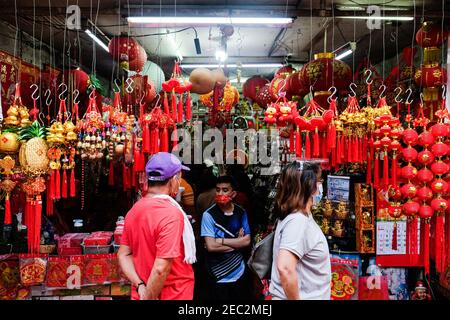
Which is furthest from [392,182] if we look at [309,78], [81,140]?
[81,140]

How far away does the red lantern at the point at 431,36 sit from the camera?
316 cm

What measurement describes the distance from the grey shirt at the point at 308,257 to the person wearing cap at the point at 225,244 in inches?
46.0

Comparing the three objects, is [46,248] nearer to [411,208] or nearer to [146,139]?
[146,139]

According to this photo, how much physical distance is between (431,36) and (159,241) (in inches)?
106

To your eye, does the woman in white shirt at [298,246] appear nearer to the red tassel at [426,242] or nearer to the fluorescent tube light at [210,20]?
the red tassel at [426,242]

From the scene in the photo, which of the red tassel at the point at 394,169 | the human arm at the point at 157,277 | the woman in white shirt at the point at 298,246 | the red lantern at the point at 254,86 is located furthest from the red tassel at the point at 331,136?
the red lantern at the point at 254,86

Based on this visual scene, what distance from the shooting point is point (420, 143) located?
2605 millimetres

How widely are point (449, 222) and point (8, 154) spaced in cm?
308

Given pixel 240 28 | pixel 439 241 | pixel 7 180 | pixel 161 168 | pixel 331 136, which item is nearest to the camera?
pixel 161 168

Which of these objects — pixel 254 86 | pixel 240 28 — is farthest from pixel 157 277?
pixel 240 28

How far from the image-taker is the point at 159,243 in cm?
194

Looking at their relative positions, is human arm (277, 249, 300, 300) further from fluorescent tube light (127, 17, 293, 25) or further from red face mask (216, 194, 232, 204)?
fluorescent tube light (127, 17, 293, 25)

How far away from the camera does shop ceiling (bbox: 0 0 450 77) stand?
12.0 feet
